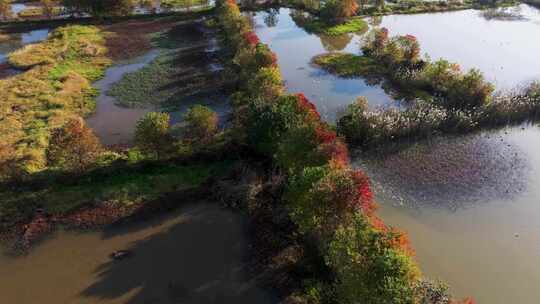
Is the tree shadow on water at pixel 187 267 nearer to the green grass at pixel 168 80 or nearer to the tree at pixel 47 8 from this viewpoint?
the green grass at pixel 168 80

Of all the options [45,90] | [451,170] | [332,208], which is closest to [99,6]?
[45,90]

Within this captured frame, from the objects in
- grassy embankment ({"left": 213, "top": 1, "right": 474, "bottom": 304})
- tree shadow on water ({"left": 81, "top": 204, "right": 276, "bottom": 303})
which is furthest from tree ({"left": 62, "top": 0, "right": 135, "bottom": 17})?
tree shadow on water ({"left": 81, "top": 204, "right": 276, "bottom": 303})

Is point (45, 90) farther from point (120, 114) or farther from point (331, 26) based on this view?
point (331, 26)

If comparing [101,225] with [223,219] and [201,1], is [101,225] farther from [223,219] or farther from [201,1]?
[201,1]

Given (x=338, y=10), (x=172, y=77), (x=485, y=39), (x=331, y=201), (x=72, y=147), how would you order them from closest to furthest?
(x=331, y=201), (x=72, y=147), (x=172, y=77), (x=485, y=39), (x=338, y=10)

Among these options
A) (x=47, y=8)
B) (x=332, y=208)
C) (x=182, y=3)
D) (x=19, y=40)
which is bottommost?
(x=332, y=208)

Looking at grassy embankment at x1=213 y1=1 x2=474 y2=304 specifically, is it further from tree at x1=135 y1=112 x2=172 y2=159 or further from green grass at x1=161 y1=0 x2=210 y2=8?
green grass at x1=161 y1=0 x2=210 y2=8

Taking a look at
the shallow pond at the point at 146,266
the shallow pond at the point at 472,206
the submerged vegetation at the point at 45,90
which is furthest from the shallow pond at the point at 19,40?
the shallow pond at the point at 472,206
